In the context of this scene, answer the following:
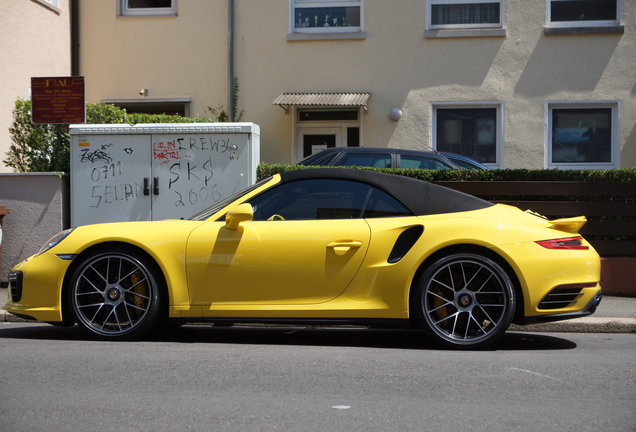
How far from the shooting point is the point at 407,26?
17.2 metres

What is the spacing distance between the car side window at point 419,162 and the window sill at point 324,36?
6223 mm

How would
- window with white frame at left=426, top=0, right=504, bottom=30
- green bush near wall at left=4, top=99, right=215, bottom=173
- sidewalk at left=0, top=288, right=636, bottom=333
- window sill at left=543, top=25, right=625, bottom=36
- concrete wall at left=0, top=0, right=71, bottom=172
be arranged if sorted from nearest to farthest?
sidewalk at left=0, top=288, right=636, bottom=333, green bush near wall at left=4, top=99, right=215, bottom=173, concrete wall at left=0, top=0, right=71, bottom=172, window sill at left=543, top=25, right=625, bottom=36, window with white frame at left=426, top=0, right=504, bottom=30

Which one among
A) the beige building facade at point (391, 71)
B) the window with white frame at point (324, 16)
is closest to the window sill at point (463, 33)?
the beige building facade at point (391, 71)

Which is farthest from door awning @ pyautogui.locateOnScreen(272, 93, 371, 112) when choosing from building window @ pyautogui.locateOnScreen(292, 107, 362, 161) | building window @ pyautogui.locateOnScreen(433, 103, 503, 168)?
building window @ pyautogui.locateOnScreen(433, 103, 503, 168)

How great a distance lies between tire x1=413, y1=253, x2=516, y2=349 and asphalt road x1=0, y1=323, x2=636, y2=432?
0.16m

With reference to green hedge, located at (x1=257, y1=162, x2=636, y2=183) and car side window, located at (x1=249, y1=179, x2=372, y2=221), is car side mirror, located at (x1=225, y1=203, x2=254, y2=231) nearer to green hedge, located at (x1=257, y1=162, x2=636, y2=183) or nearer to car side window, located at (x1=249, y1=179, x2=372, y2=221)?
car side window, located at (x1=249, y1=179, x2=372, y2=221)

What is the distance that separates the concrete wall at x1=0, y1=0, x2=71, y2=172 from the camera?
16.1 metres

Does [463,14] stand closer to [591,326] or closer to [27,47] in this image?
[27,47]

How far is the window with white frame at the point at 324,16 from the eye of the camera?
688 inches

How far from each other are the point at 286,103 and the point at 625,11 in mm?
6602

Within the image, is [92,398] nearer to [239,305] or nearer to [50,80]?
[239,305]

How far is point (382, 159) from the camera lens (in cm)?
1164

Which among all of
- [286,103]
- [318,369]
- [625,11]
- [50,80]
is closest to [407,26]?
[286,103]

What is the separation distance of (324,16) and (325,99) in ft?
6.04
